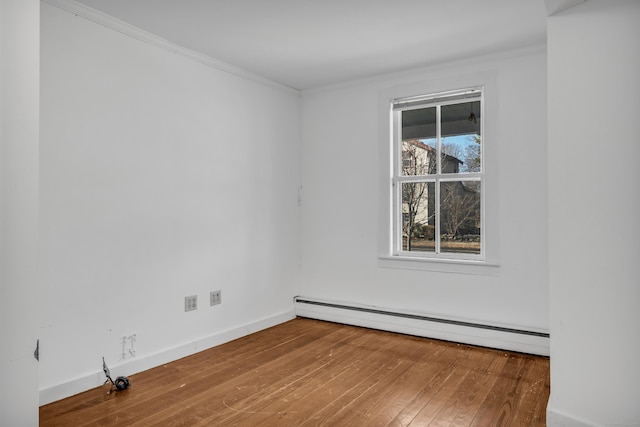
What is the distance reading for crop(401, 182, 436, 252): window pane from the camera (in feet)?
14.1

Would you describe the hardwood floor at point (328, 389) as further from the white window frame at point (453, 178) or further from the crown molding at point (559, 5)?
the crown molding at point (559, 5)

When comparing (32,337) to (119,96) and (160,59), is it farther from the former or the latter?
(160,59)

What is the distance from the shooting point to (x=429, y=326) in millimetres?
4121

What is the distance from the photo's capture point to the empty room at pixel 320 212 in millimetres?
2143

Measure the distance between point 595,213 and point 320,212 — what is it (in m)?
3.00

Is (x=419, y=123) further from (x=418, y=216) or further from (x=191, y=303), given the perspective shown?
(x=191, y=303)

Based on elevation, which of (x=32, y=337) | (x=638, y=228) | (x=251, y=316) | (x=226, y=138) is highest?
(x=226, y=138)

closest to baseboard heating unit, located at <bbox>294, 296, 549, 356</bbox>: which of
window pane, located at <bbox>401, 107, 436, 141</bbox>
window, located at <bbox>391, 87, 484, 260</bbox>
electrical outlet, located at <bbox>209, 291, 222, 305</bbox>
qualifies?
window, located at <bbox>391, 87, 484, 260</bbox>

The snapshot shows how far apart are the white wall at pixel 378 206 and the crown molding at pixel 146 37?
976 millimetres

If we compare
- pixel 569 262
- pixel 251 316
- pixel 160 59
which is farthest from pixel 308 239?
pixel 569 262

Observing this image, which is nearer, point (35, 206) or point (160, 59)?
point (35, 206)

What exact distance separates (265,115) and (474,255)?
2495 millimetres

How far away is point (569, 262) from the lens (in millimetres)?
2287

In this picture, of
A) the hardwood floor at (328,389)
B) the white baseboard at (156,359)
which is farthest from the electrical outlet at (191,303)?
the hardwood floor at (328,389)
